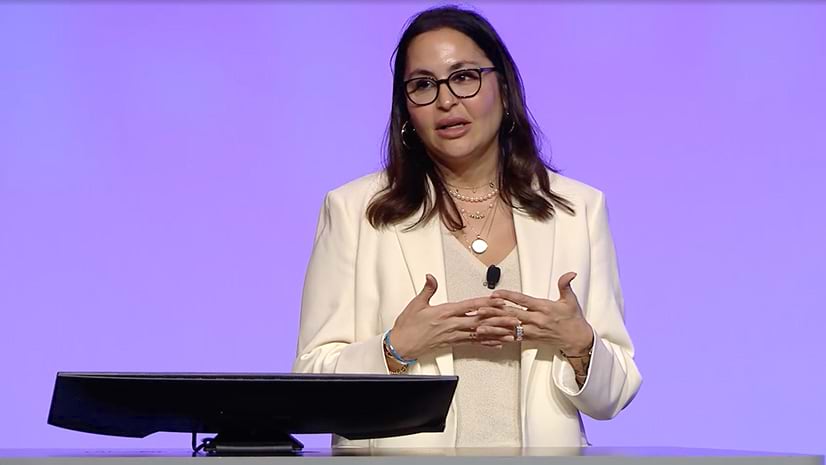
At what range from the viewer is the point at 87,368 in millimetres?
3586

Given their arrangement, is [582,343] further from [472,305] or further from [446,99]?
[446,99]

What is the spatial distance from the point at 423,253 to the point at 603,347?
0.42 m

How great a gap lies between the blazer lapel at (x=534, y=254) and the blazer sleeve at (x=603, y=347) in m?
0.09

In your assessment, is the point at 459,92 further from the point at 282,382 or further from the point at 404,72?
the point at 282,382

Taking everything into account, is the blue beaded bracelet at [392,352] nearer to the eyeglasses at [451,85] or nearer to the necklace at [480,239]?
the necklace at [480,239]

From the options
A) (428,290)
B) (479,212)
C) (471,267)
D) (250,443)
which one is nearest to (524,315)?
(428,290)

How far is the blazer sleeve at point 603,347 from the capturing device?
237cm

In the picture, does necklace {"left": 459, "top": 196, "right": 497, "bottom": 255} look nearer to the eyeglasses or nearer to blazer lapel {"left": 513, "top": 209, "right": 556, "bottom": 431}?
blazer lapel {"left": 513, "top": 209, "right": 556, "bottom": 431}

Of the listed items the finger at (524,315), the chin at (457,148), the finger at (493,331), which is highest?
the chin at (457,148)

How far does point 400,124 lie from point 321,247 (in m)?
0.32

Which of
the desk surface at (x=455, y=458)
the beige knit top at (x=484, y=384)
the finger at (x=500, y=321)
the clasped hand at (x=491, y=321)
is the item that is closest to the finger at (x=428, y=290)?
the clasped hand at (x=491, y=321)

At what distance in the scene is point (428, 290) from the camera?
2.29 m

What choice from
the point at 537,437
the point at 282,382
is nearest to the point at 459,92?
the point at 537,437

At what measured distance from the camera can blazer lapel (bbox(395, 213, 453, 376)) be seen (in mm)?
2517
